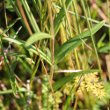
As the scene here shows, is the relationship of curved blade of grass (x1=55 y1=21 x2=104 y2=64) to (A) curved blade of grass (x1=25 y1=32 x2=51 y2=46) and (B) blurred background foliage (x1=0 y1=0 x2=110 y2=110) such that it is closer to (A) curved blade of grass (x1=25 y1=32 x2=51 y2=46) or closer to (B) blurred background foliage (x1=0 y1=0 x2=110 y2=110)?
(B) blurred background foliage (x1=0 y1=0 x2=110 y2=110)

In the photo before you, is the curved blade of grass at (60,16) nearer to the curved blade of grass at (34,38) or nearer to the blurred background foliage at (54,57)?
the blurred background foliage at (54,57)

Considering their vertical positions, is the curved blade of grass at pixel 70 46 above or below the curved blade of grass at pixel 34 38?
below

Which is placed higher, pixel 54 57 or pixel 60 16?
pixel 60 16

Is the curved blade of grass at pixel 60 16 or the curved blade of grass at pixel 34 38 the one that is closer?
the curved blade of grass at pixel 34 38

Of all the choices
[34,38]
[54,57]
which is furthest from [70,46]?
[34,38]

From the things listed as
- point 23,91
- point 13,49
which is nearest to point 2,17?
point 13,49

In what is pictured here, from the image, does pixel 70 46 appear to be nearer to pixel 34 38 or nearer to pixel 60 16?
pixel 60 16

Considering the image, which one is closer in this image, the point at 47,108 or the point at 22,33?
the point at 47,108

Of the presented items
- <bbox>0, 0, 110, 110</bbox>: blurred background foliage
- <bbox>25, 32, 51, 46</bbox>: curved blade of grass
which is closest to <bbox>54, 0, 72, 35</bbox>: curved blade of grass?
<bbox>0, 0, 110, 110</bbox>: blurred background foliage

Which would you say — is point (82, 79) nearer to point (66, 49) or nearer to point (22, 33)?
point (66, 49)

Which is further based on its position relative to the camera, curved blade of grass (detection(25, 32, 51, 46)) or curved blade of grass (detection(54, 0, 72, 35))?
curved blade of grass (detection(54, 0, 72, 35))

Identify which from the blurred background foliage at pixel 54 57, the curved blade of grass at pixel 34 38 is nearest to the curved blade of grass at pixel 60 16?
the blurred background foliage at pixel 54 57
